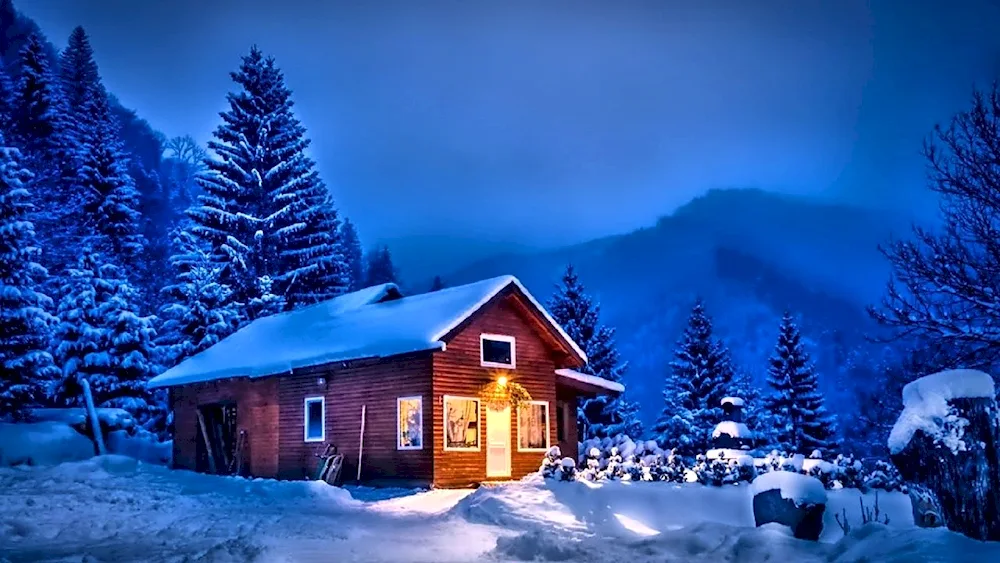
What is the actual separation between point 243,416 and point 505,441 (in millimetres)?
9008

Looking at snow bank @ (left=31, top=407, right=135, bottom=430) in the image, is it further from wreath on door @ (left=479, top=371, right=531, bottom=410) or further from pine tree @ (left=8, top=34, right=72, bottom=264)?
pine tree @ (left=8, top=34, right=72, bottom=264)

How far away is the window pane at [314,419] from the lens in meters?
23.2

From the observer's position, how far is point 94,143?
38.6 meters

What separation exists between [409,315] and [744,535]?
1543 centimetres

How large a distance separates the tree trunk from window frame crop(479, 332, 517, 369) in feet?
51.9

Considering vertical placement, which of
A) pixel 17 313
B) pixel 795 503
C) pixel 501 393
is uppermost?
pixel 17 313

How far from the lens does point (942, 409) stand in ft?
23.2

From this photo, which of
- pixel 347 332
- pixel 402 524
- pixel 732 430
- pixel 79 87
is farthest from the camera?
pixel 79 87

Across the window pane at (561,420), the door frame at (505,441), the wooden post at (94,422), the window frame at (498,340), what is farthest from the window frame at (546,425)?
the wooden post at (94,422)

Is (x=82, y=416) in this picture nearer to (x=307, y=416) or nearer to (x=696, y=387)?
(x=307, y=416)

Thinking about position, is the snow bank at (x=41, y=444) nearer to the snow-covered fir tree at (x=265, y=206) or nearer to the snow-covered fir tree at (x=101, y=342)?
the snow-covered fir tree at (x=101, y=342)

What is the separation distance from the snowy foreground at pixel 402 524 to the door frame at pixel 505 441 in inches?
133

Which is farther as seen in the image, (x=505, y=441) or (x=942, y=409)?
(x=505, y=441)

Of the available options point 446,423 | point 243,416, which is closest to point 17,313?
point 243,416
